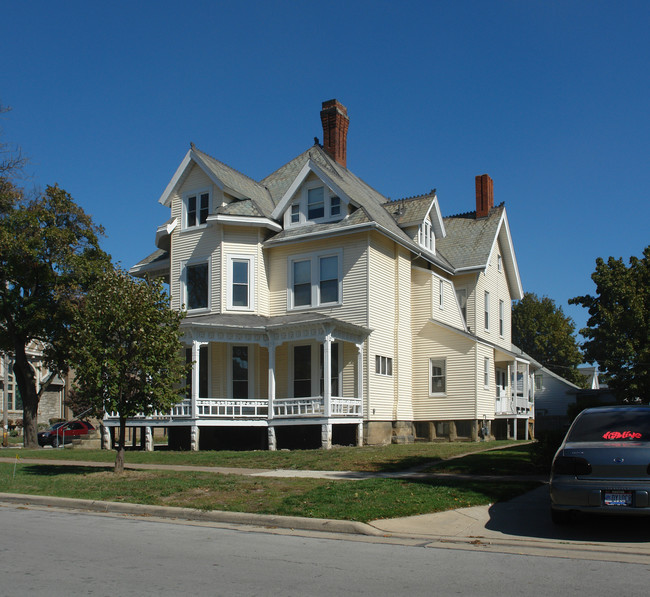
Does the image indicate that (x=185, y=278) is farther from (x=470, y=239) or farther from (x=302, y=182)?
(x=470, y=239)

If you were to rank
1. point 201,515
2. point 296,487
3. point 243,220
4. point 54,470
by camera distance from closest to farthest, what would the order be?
point 201,515 < point 296,487 < point 54,470 < point 243,220

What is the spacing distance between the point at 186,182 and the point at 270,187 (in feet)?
13.6

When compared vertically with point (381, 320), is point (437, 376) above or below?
below

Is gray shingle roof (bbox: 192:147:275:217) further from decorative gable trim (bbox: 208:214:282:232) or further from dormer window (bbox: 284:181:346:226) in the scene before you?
dormer window (bbox: 284:181:346:226)

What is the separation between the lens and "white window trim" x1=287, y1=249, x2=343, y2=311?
2639 centimetres

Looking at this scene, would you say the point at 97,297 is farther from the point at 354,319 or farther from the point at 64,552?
the point at 354,319

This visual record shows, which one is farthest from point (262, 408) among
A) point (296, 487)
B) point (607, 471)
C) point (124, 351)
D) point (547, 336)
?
point (547, 336)

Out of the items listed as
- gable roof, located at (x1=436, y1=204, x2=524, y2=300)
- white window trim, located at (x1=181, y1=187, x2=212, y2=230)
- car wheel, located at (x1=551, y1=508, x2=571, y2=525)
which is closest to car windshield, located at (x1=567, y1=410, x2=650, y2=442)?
car wheel, located at (x1=551, y1=508, x2=571, y2=525)

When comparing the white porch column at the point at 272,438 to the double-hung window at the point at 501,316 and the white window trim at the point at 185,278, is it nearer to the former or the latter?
the white window trim at the point at 185,278

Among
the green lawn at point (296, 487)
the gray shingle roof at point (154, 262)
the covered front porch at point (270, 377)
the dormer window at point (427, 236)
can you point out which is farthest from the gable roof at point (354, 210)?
the green lawn at point (296, 487)

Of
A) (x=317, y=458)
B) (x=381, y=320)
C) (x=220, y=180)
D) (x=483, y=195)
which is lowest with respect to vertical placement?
(x=317, y=458)

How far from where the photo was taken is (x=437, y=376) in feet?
94.7

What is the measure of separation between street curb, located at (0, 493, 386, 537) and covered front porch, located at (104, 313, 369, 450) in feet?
32.5

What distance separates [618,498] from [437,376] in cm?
2002
